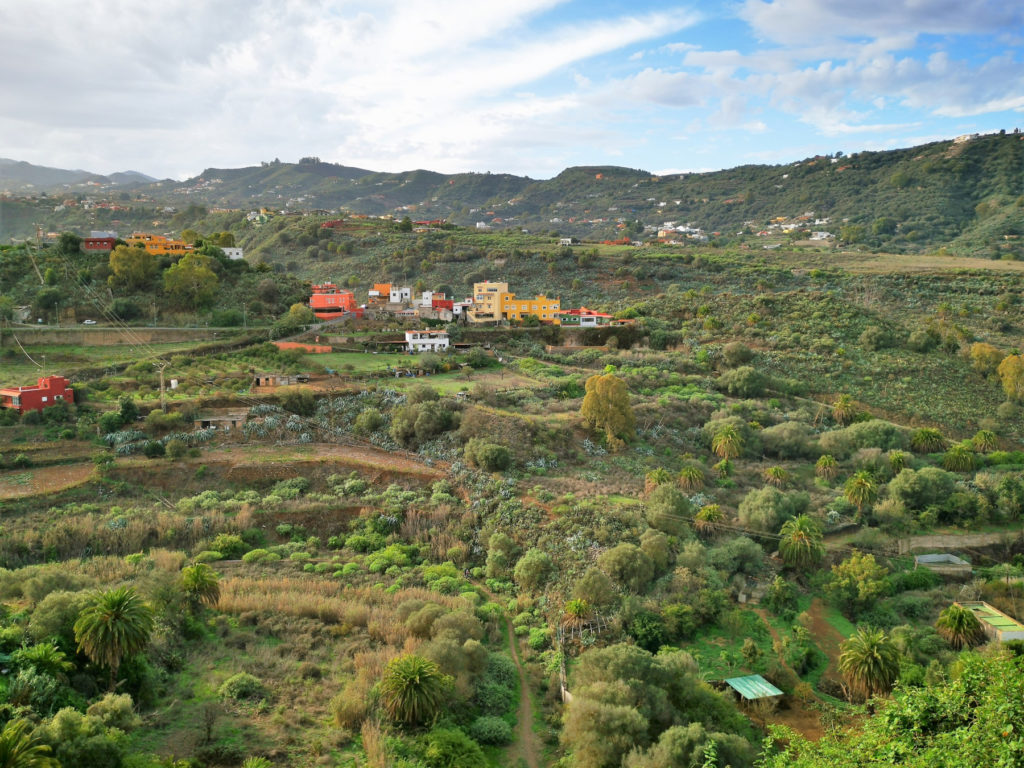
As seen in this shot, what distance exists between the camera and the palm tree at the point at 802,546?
60.4 ft

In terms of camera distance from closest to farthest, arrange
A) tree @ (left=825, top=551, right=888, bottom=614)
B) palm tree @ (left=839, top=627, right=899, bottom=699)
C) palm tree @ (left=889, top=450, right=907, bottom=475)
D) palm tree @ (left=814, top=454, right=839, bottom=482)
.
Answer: palm tree @ (left=839, top=627, right=899, bottom=699)
tree @ (left=825, top=551, right=888, bottom=614)
palm tree @ (left=889, top=450, right=907, bottom=475)
palm tree @ (left=814, top=454, right=839, bottom=482)

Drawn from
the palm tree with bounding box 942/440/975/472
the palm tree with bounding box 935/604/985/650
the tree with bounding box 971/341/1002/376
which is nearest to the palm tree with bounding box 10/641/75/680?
the palm tree with bounding box 935/604/985/650

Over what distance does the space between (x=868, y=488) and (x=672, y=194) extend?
110 m

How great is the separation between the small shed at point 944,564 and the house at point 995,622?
2127 mm

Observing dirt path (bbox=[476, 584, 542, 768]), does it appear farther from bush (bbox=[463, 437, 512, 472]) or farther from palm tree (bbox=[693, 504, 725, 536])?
bush (bbox=[463, 437, 512, 472])

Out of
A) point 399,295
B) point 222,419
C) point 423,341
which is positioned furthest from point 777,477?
point 399,295

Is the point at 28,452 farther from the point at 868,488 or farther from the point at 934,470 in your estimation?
the point at 934,470

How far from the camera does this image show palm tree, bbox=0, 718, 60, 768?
844cm

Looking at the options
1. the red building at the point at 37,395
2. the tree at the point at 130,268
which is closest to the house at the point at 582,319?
the tree at the point at 130,268

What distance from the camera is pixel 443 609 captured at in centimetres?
1480

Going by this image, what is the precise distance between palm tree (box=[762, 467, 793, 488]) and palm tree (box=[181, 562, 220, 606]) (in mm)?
18470

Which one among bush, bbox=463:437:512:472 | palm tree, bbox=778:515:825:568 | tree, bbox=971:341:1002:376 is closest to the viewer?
palm tree, bbox=778:515:825:568

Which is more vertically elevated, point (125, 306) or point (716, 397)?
point (125, 306)

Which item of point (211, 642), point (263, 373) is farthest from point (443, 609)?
point (263, 373)
